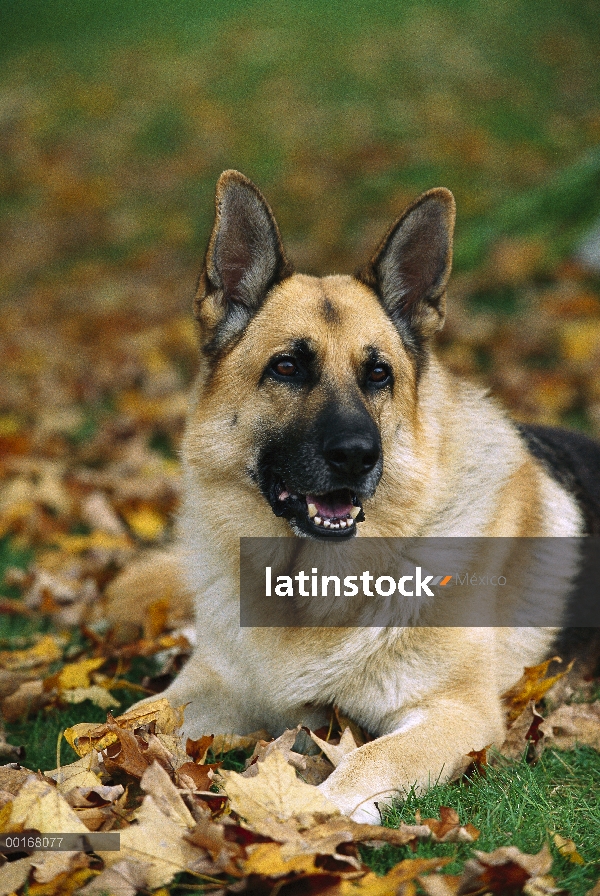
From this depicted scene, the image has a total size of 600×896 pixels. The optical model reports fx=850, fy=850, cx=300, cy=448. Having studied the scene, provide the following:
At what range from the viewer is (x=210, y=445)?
136 inches

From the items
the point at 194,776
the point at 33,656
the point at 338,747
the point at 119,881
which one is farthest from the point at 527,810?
the point at 33,656

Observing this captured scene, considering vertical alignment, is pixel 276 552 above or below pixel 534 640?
above

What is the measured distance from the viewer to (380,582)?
335cm

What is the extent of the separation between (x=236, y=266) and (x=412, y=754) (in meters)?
1.99

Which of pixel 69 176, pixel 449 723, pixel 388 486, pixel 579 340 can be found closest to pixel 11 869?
pixel 449 723

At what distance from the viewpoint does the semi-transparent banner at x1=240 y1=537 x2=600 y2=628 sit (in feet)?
10.8

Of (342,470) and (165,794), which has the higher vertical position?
(342,470)

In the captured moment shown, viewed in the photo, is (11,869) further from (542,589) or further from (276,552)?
(542,589)

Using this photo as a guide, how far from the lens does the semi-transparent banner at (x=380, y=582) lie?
3.29m

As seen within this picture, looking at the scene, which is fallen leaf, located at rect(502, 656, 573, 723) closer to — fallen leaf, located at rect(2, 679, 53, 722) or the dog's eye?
the dog's eye

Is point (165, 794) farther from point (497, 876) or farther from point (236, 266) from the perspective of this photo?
point (236, 266)

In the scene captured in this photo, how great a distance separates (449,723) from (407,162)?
12.6 m

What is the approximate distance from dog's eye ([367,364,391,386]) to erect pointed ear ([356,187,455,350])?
231 mm

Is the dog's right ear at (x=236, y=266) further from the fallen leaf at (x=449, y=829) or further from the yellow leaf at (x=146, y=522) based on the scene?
the yellow leaf at (x=146, y=522)
